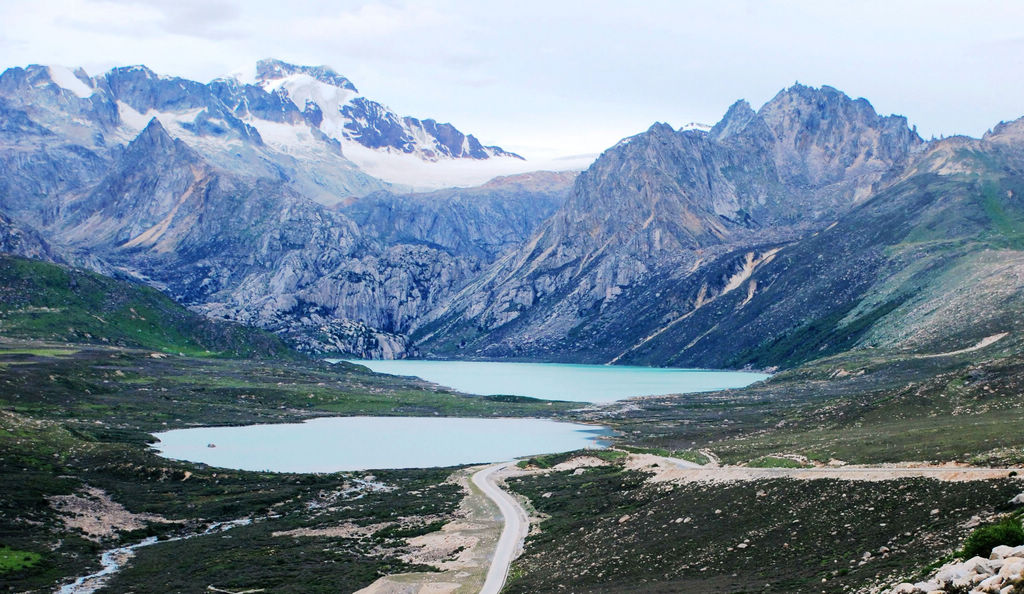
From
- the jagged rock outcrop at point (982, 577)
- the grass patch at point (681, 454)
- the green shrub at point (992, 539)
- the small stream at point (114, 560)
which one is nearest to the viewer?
the jagged rock outcrop at point (982, 577)

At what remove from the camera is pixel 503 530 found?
71.8 metres

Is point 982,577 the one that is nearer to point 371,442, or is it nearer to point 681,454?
point 681,454

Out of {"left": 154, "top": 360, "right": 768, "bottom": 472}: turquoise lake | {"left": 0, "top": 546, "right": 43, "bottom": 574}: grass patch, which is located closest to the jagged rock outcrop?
{"left": 0, "top": 546, "right": 43, "bottom": 574}: grass patch

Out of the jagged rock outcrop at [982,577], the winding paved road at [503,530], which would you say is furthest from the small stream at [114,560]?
the jagged rock outcrop at [982,577]

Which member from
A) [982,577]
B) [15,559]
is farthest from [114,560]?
[982,577]

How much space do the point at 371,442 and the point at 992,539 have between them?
122068 millimetres

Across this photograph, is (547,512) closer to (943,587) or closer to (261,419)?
(943,587)

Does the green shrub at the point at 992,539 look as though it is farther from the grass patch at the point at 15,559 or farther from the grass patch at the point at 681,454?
the grass patch at the point at 15,559

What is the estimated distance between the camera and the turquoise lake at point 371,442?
121 meters

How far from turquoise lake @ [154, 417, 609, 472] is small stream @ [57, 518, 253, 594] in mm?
34740

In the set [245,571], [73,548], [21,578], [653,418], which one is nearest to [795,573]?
[245,571]

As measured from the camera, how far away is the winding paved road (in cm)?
5591

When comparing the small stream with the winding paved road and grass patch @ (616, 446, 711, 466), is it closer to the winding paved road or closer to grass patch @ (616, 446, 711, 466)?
the winding paved road

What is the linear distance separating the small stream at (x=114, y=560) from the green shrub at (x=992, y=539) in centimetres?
5036
